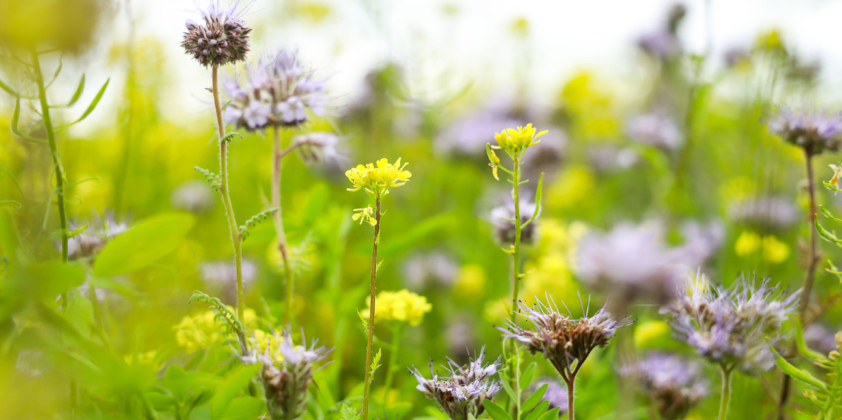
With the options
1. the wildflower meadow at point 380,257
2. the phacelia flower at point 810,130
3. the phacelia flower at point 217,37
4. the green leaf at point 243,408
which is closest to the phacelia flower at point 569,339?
the wildflower meadow at point 380,257

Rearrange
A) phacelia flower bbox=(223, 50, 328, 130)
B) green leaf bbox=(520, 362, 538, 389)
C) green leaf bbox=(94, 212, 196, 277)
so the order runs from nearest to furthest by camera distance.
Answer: green leaf bbox=(94, 212, 196, 277), green leaf bbox=(520, 362, 538, 389), phacelia flower bbox=(223, 50, 328, 130)

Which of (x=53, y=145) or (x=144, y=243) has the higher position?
(x=53, y=145)

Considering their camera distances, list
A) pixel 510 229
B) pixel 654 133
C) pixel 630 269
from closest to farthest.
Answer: pixel 630 269 < pixel 510 229 < pixel 654 133

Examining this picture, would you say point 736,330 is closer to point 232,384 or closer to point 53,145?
point 232,384

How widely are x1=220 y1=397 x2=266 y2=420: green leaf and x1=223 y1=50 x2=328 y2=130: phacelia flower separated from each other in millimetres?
454

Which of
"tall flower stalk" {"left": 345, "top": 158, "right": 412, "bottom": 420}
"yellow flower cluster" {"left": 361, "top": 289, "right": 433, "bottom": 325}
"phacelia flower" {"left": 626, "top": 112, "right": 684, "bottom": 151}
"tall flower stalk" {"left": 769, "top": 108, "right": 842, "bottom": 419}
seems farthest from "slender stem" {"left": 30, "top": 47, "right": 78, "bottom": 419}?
"phacelia flower" {"left": 626, "top": 112, "right": 684, "bottom": 151}

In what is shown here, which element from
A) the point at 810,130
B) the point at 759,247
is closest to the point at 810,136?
the point at 810,130

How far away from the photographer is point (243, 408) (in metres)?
0.69

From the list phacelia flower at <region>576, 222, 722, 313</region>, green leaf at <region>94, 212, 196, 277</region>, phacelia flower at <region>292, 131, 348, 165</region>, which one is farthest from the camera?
phacelia flower at <region>576, 222, 722, 313</region>

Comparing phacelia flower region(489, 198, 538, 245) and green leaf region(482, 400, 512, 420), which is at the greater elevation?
phacelia flower region(489, 198, 538, 245)

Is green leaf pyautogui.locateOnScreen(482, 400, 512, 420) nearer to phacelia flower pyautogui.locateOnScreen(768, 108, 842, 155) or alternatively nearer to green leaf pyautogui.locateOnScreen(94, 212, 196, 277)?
green leaf pyautogui.locateOnScreen(94, 212, 196, 277)

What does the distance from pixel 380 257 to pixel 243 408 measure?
0.57 meters

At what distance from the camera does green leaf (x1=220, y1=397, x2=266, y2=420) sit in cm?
69

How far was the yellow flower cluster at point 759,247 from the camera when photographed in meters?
1.41
